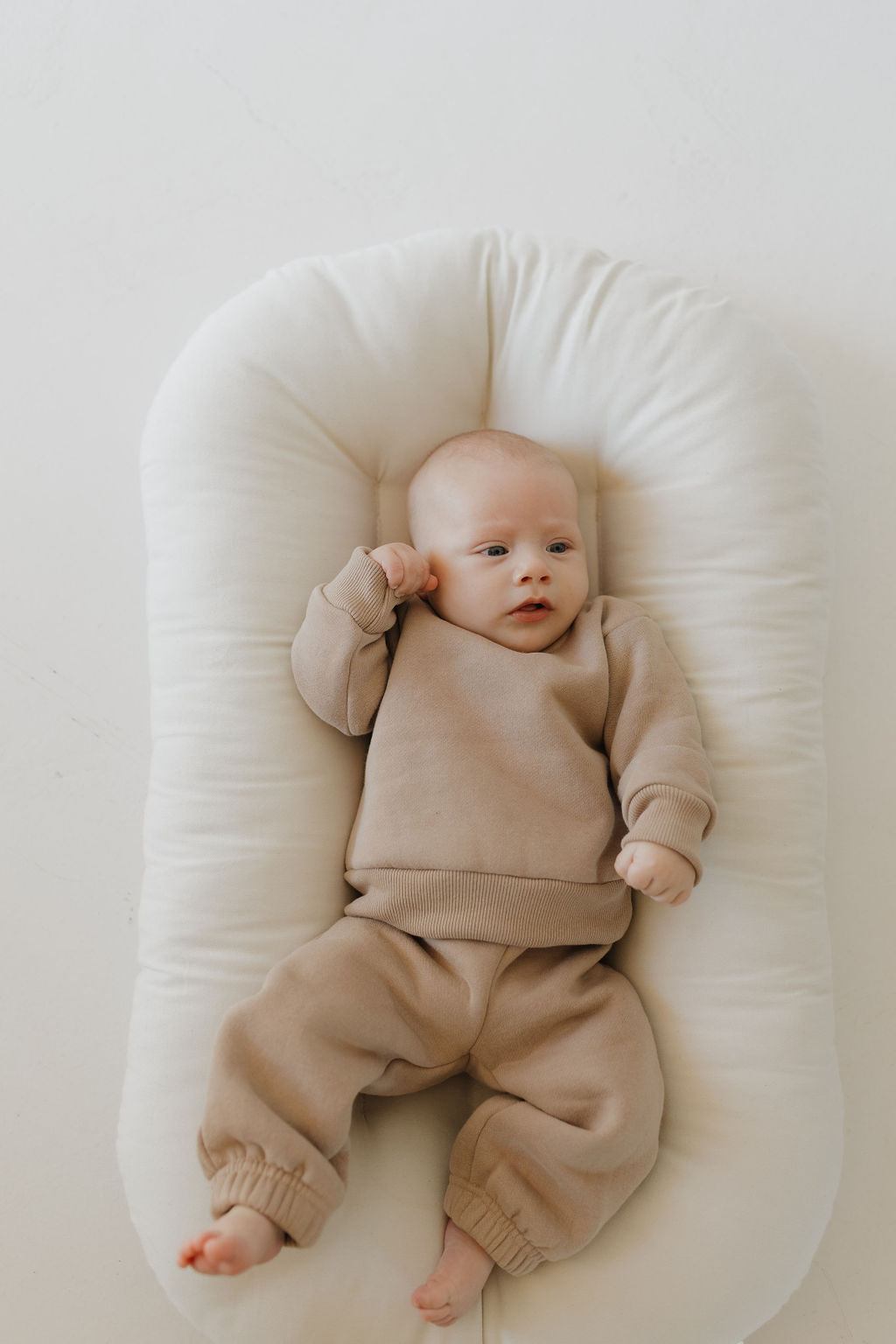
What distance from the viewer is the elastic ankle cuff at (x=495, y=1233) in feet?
3.71

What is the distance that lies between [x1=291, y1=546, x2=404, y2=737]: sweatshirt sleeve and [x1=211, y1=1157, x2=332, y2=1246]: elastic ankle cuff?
48 cm

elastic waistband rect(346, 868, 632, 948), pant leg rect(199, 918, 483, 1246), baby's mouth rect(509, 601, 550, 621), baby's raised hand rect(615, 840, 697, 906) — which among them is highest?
baby's mouth rect(509, 601, 550, 621)

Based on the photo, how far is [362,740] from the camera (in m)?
1.38

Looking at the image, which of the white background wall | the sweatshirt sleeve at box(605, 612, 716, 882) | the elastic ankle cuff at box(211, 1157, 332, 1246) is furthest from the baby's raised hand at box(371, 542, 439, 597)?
the elastic ankle cuff at box(211, 1157, 332, 1246)

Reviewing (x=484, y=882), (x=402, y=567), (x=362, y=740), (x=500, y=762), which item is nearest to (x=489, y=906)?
(x=484, y=882)

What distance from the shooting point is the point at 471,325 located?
4.62 ft

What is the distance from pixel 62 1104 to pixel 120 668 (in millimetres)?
562

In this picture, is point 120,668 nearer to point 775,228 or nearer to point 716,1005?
point 716,1005

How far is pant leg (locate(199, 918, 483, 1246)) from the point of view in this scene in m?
1.04

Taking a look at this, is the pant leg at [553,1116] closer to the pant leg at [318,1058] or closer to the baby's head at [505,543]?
the pant leg at [318,1058]

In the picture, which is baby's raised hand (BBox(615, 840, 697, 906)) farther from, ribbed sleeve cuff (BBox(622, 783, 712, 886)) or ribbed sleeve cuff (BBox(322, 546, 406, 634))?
ribbed sleeve cuff (BBox(322, 546, 406, 634))

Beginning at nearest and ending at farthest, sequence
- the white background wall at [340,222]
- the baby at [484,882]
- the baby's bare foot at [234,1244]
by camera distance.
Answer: the baby's bare foot at [234,1244]
the baby at [484,882]
the white background wall at [340,222]

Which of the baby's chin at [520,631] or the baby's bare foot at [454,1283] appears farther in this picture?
the baby's chin at [520,631]

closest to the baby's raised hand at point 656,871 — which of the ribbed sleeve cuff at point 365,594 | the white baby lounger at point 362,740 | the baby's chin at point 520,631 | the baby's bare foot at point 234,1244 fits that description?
the white baby lounger at point 362,740
